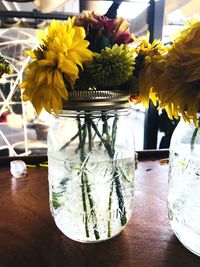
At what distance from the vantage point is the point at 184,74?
271mm

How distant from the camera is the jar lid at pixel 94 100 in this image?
30 centimetres

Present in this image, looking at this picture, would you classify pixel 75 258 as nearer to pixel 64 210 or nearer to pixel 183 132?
pixel 64 210

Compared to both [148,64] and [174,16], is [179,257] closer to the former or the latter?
[148,64]

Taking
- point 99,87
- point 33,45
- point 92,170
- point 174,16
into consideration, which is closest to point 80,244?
point 92,170

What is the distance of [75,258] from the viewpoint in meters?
0.34

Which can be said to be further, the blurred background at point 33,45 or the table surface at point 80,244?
the blurred background at point 33,45

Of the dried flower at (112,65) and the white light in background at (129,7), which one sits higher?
the white light in background at (129,7)

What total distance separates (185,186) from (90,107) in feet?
0.61

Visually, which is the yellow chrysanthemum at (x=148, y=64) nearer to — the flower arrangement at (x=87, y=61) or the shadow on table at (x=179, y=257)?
the flower arrangement at (x=87, y=61)

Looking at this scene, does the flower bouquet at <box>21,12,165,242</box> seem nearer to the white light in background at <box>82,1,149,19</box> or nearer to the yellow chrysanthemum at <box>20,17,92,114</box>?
the yellow chrysanthemum at <box>20,17,92,114</box>

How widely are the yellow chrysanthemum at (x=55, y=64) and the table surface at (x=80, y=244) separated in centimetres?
20

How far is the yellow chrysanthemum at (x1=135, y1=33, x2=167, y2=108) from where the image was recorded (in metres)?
0.31

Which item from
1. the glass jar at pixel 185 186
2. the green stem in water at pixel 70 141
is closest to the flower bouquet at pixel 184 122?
the glass jar at pixel 185 186

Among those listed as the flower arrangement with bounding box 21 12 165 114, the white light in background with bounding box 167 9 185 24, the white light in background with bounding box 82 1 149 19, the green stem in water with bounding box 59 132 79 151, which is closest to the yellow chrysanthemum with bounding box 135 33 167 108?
the flower arrangement with bounding box 21 12 165 114
